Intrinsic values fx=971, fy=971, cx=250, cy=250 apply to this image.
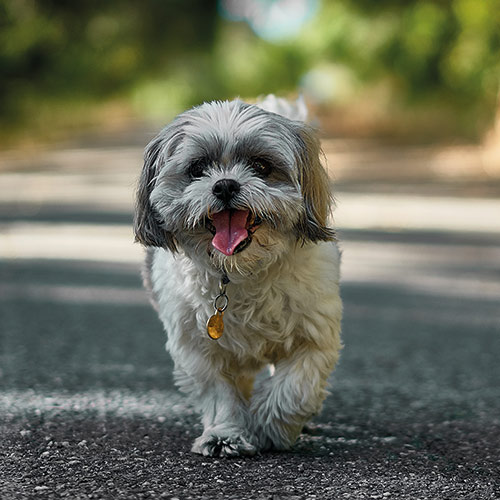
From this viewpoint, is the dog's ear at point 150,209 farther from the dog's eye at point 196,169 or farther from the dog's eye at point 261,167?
the dog's eye at point 261,167

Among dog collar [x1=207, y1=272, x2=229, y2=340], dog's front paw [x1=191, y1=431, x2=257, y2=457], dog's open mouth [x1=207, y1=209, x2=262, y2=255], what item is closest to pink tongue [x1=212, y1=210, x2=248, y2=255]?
dog's open mouth [x1=207, y1=209, x2=262, y2=255]

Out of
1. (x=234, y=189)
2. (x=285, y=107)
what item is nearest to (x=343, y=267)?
(x=285, y=107)

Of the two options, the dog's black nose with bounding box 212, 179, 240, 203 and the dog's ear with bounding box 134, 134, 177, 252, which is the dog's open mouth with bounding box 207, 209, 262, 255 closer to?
the dog's black nose with bounding box 212, 179, 240, 203

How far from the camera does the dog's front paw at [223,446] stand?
4.26 metres

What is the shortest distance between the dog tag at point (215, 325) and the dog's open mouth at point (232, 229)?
359mm

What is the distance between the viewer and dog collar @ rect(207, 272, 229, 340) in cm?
432

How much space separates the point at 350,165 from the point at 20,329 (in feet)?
73.9

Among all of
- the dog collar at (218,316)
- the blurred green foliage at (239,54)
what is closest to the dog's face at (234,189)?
the dog collar at (218,316)

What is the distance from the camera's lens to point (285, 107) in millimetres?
5391

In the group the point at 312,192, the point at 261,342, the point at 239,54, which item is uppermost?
the point at 239,54

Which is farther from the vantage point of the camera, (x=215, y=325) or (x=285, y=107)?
(x=285, y=107)

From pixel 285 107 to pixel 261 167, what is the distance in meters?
1.28

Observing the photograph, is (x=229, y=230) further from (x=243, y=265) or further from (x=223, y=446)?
(x=223, y=446)

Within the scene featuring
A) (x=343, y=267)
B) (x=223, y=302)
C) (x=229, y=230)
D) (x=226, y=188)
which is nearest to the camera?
(x=226, y=188)
